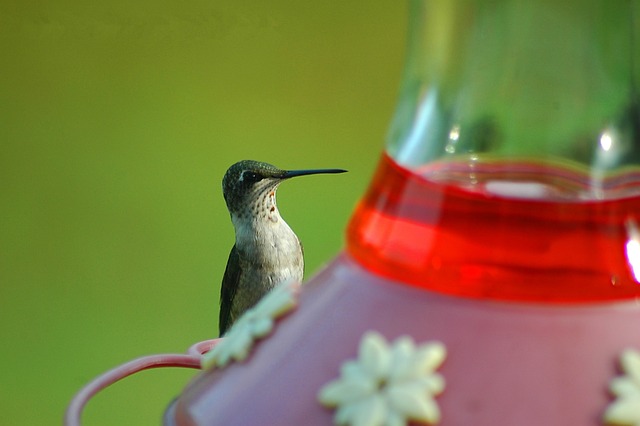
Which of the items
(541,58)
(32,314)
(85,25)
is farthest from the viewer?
(32,314)

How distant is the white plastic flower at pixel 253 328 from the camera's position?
0.49m

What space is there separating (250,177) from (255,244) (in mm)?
156

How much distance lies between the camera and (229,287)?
2.11 m

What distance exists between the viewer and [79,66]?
104 inches

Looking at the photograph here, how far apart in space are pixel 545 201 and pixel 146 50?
233 cm

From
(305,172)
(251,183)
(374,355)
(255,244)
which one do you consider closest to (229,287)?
(255,244)

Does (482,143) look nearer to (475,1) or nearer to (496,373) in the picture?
(475,1)

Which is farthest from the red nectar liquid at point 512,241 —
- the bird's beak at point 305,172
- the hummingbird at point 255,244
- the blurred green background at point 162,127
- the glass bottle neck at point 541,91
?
the blurred green background at point 162,127

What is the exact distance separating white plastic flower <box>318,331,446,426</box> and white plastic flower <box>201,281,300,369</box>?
94 millimetres

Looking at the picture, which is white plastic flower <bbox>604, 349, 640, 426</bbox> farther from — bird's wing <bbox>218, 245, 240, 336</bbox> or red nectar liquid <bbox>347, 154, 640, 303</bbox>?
bird's wing <bbox>218, 245, 240, 336</bbox>

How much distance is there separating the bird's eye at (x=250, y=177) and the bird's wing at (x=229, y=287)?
0.61ft

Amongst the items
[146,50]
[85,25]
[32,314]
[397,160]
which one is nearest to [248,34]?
[146,50]

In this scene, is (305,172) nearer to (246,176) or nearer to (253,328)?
(246,176)

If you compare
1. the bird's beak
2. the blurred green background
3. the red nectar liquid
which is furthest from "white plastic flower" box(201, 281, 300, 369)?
the blurred green background
